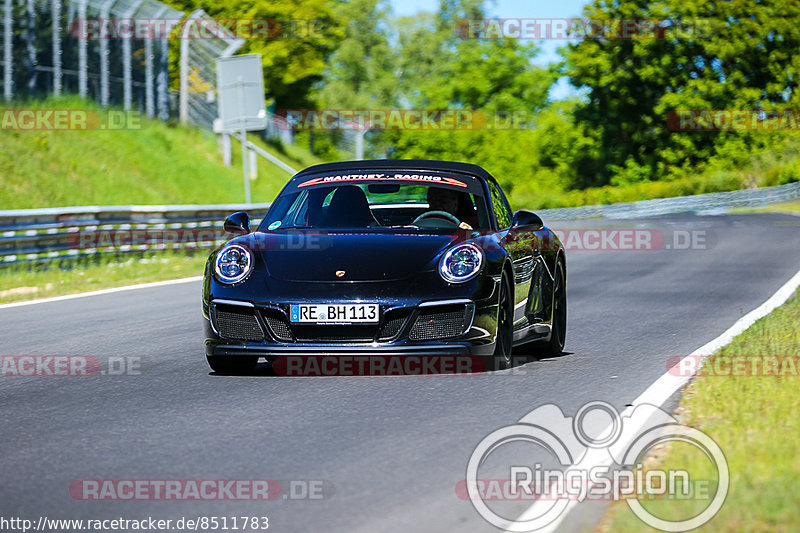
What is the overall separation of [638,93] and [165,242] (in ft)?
167

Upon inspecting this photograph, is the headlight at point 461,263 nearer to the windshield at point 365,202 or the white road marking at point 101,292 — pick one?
the windshield at point 365,202

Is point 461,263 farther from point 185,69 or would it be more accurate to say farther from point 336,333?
point 185,69

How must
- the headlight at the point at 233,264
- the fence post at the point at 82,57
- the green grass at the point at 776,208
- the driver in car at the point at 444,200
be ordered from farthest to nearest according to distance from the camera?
the green grass at the point at 776,208 → the fence post at the point at 82,57 → the driver in car at the point at 444,200 → the headlight at the point at 233,264

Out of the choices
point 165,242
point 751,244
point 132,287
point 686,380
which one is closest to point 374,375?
point 686,380

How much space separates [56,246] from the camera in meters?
18.1

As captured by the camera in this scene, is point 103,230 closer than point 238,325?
No

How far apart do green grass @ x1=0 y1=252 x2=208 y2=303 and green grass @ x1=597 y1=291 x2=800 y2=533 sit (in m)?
9.86

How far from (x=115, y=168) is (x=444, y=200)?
27778mm

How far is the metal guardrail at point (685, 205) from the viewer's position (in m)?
38.0

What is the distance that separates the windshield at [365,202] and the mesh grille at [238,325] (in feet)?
3.55

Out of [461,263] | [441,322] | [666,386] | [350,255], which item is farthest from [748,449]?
[350,255]

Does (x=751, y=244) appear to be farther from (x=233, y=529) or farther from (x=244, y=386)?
(x=233, y=529)

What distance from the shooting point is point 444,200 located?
29.5ft

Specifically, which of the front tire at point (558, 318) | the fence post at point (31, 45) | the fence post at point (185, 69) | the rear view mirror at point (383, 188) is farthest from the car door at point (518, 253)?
the fence post at point (185, 69)
